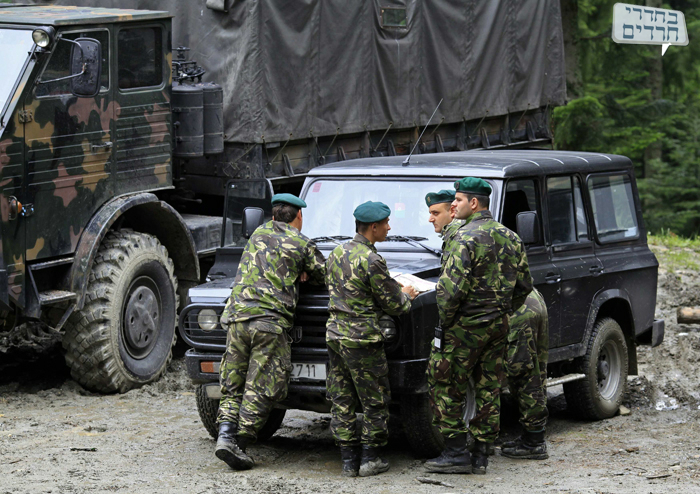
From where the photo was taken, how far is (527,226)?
6.66 meters

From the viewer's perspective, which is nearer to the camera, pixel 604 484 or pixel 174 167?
pixel 604 484

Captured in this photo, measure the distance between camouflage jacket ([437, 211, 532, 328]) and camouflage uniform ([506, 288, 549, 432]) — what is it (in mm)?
459

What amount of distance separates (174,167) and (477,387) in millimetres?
4249

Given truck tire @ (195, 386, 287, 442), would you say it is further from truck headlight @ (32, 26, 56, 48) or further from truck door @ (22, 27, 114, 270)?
truck headlight @ (32, 26, 56, 48)

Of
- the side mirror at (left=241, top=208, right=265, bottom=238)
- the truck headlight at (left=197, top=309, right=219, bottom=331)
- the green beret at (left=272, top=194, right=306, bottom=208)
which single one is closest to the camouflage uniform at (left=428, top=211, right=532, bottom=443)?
the green beret at (left=272, top=194, right=306, bottom=208)

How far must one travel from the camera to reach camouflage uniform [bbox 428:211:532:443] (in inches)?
240

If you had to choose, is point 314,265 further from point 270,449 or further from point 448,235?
point 270,449

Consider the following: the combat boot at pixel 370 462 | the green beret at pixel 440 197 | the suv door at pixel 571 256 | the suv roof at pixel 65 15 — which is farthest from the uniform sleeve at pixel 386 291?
the suv roof at pixel 65 15

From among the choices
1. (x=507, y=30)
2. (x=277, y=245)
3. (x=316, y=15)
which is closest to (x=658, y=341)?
(x=277, y=245)

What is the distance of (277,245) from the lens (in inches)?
251

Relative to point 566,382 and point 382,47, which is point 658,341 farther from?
point 382,47

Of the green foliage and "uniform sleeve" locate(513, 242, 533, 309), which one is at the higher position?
the green foliage

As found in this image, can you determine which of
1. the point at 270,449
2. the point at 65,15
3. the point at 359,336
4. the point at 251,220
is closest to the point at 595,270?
the point at 359,336

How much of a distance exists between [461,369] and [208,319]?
1643 mm
